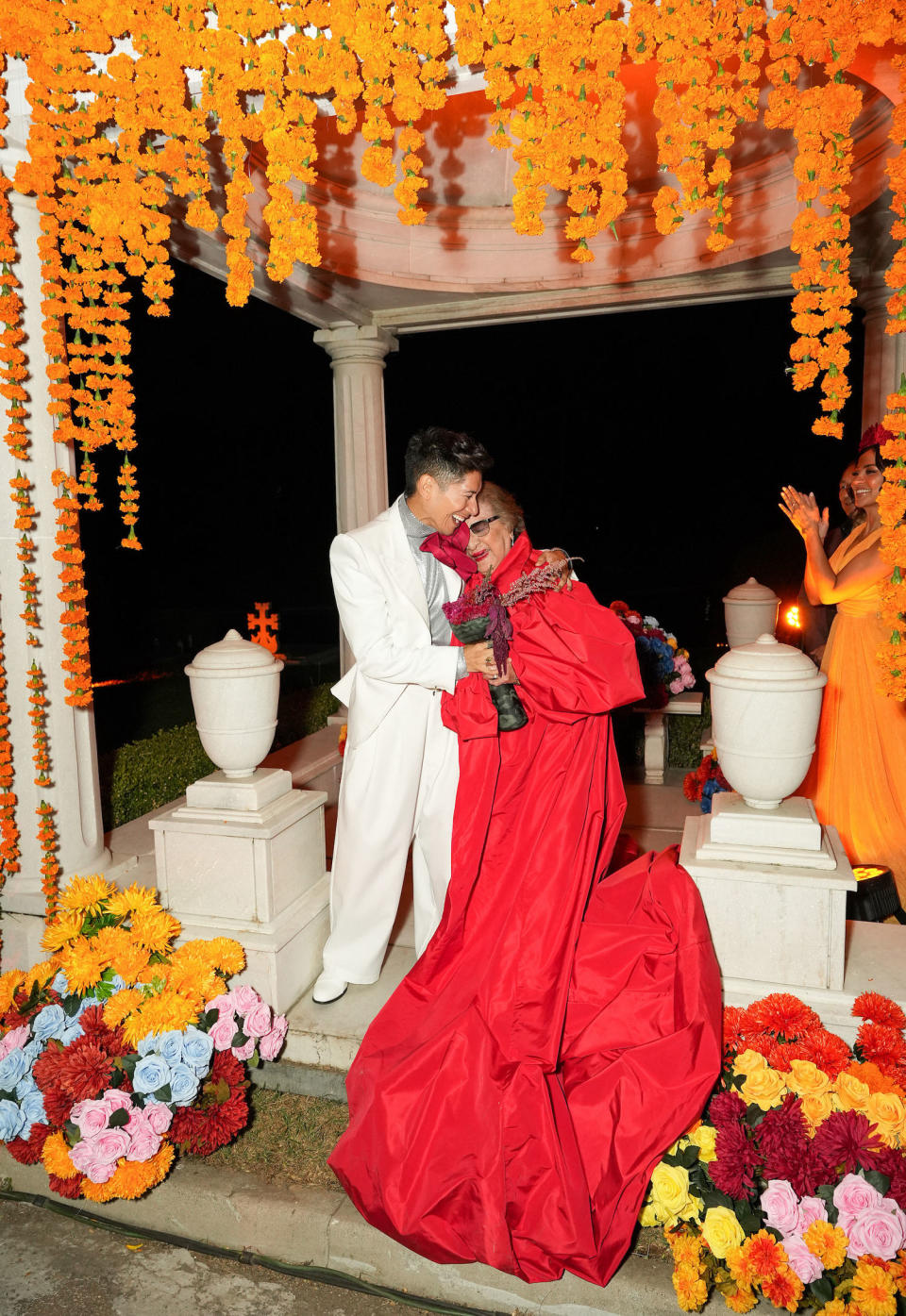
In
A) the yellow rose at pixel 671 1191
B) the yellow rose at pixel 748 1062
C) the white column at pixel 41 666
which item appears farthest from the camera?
the white column at pixel 41 666

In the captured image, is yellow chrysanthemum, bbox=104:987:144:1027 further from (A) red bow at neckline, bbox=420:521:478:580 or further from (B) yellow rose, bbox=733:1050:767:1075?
(B) yellow rose, bbox=733:1050:767:1075

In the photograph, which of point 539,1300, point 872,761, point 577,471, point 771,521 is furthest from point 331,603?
point 539,1300

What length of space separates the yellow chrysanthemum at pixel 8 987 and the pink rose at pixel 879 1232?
3092 mm

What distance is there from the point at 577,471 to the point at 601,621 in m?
14.8

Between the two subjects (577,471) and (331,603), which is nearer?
(577,471)

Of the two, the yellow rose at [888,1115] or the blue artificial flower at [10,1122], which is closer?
the yellow rose at [888,1115]

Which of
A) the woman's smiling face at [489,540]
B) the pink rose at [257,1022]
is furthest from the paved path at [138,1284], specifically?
the woman's smiling face at [489,540]

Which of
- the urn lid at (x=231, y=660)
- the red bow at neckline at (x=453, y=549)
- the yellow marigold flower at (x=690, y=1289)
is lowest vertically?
the yellow marigold flower at (x=690, y=1289)

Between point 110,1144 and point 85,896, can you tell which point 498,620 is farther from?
point 110,1144

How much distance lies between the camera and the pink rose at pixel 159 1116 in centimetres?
296

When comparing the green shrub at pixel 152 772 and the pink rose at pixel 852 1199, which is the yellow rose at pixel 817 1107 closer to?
the pink rose at pixel 852 1199

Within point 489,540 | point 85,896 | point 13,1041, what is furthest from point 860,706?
point 13,1041

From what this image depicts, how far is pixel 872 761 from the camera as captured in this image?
4.55 m

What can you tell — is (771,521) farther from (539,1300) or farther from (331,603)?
(539,1300)
